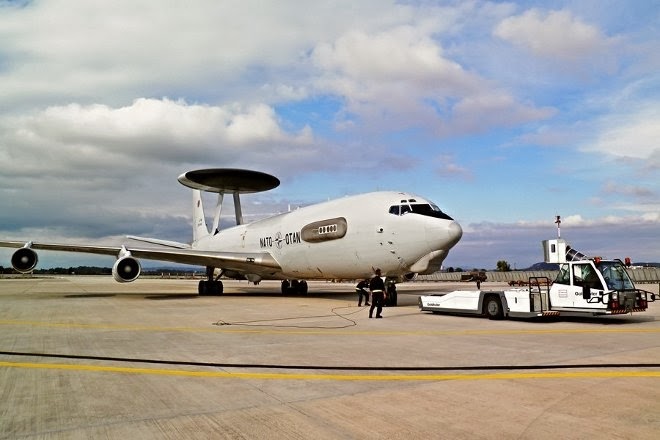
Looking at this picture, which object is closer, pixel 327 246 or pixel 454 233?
pixel 454 233

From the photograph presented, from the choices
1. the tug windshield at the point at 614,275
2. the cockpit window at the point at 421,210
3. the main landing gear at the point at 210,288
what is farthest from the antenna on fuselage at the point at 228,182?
the tug windshield at the point at 614,275

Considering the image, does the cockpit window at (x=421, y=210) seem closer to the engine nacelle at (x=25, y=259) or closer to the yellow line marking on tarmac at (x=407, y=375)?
the yellow line marking on tarmac at (x=407, y=375)

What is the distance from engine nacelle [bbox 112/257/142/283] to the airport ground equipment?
59.6 feet

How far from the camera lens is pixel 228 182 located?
1690 inches

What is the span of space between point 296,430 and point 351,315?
12.5 metres

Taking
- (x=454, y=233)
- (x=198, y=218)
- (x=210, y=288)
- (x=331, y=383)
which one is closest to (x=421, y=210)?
(x=454, y=233)

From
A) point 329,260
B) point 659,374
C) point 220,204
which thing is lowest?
point 659,374

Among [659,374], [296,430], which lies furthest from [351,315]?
[296,430]

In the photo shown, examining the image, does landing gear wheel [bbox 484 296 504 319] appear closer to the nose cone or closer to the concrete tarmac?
the concrete tarmac

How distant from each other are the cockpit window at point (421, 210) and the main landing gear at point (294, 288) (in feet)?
44.4

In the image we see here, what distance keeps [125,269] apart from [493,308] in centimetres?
1887

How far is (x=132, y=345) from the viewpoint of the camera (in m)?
10.3

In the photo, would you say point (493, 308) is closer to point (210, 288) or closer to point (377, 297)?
point (377, 297)

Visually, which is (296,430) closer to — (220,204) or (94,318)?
(94,318)
